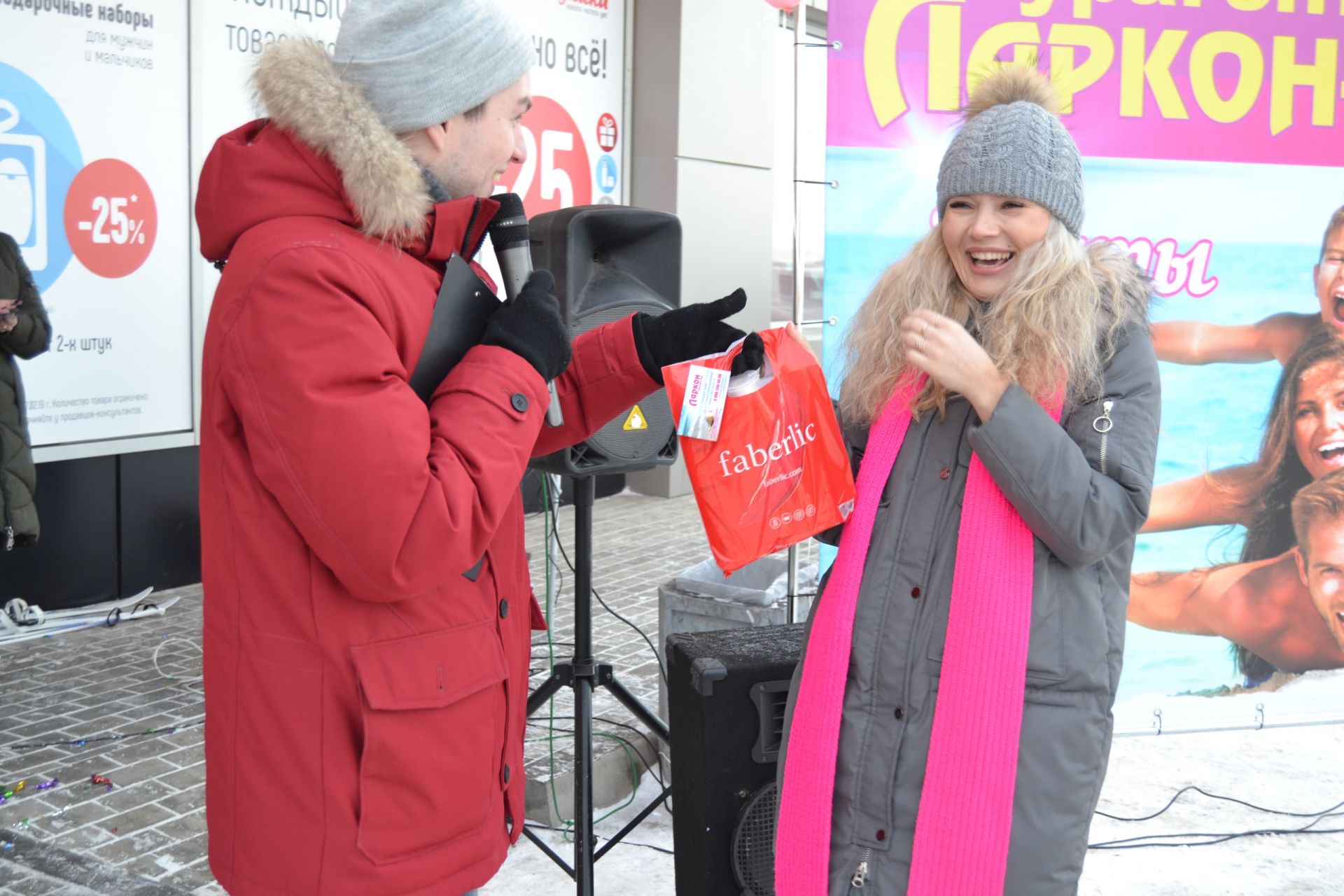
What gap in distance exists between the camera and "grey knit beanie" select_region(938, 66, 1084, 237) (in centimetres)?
186

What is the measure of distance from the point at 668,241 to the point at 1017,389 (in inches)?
64.1

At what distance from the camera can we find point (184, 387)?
607 cm

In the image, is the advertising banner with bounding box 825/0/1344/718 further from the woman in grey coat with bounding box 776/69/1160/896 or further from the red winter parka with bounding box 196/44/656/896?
the red winter parka with bounding box 196/44/656/896

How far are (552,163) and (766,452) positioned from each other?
21.3ft

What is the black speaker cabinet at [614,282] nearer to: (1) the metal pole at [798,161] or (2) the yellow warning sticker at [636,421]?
(2) the yellow warning sticker at [636,421]

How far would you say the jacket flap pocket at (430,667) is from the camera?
5.06 feet

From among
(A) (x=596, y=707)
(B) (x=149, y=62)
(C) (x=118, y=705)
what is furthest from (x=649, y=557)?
(B) (x=149, y=62)

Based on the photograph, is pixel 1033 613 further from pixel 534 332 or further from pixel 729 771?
pixel 729 771

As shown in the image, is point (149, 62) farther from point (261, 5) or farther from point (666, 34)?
point (666, 34)

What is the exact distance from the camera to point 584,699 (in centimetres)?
302

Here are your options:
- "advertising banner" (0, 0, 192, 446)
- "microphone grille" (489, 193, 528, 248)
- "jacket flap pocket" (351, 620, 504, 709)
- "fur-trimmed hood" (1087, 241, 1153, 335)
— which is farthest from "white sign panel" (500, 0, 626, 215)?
"jacket flap pocket" (351, 620, 504, 709)

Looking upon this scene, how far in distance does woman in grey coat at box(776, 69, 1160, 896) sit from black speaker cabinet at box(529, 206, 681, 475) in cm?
113

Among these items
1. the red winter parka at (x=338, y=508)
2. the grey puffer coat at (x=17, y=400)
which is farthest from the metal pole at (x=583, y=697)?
the grey puffer coat at (x=17, y=400)

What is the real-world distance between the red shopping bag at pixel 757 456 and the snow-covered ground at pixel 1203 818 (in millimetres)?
1682
